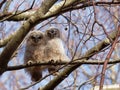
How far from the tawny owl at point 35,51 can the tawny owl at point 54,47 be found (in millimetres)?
75

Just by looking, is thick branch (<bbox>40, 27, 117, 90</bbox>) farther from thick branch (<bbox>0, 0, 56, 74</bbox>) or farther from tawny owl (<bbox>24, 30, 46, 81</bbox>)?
tawny owl (<bbox>24, 30, 46, 81</bbox>)

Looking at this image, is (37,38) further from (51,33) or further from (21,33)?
(21,33)

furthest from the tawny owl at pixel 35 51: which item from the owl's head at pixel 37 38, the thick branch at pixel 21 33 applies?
the thick branch at pixel 21 33

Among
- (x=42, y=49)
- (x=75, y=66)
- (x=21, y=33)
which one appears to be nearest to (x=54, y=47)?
(x=42, y=49)

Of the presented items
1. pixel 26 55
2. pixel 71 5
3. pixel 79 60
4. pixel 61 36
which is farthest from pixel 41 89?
pixel 61 36

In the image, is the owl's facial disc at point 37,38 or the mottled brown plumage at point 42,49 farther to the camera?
the owl's facial disc at point 37,38

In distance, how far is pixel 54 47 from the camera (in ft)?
15.3

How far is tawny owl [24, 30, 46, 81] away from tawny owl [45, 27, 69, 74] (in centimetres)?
7

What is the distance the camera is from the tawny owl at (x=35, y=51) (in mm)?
4562

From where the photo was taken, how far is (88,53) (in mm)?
3291

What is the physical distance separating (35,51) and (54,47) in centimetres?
23

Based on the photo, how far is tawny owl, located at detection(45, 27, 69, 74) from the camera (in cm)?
448

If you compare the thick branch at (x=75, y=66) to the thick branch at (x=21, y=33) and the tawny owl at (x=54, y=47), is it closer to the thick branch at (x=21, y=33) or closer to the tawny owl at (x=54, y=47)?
the thick branch at (x=21, y=33)

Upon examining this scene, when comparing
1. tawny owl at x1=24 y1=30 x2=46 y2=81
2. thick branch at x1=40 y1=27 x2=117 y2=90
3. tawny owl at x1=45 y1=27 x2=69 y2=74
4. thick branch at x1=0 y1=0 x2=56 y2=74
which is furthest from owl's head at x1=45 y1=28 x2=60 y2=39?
thick branch at x1=0 y1=0 x2=56 y2=74
